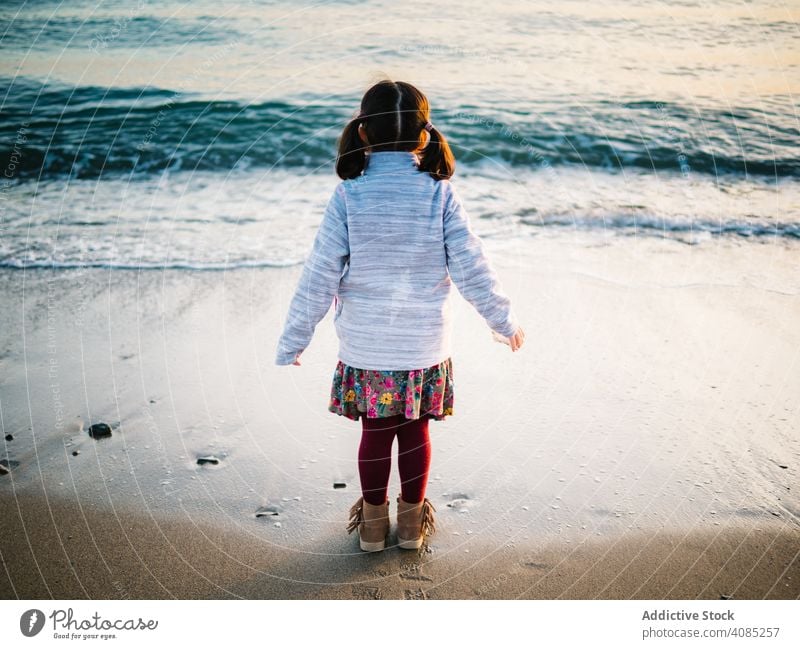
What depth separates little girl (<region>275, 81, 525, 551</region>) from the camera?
226 centimetres

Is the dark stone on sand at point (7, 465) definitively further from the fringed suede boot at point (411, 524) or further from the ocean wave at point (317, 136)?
the ocean wave at point (317, 136)

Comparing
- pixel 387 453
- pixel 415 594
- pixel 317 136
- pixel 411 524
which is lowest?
pixel 415 594

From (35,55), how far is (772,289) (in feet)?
28.6

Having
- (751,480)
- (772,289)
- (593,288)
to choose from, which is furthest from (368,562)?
(772,289)

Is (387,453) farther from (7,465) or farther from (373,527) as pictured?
(7,465)

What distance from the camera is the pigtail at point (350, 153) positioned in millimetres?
2270

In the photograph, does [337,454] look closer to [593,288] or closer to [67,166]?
[593,288]

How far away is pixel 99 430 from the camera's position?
3.10 metres

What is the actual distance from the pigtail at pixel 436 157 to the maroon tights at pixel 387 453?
811 mm

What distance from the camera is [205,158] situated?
7.39 m

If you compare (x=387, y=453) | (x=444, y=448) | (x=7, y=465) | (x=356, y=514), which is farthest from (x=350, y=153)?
(x=7, y=465)

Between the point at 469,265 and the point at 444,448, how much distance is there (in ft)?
3.39

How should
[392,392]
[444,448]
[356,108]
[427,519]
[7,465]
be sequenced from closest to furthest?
[392,392] < [427,519] < [7,465] < [444,448] < [356,108]

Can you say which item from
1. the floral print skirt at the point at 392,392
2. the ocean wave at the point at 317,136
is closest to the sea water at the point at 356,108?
the ocean wave at the point at 317,136
